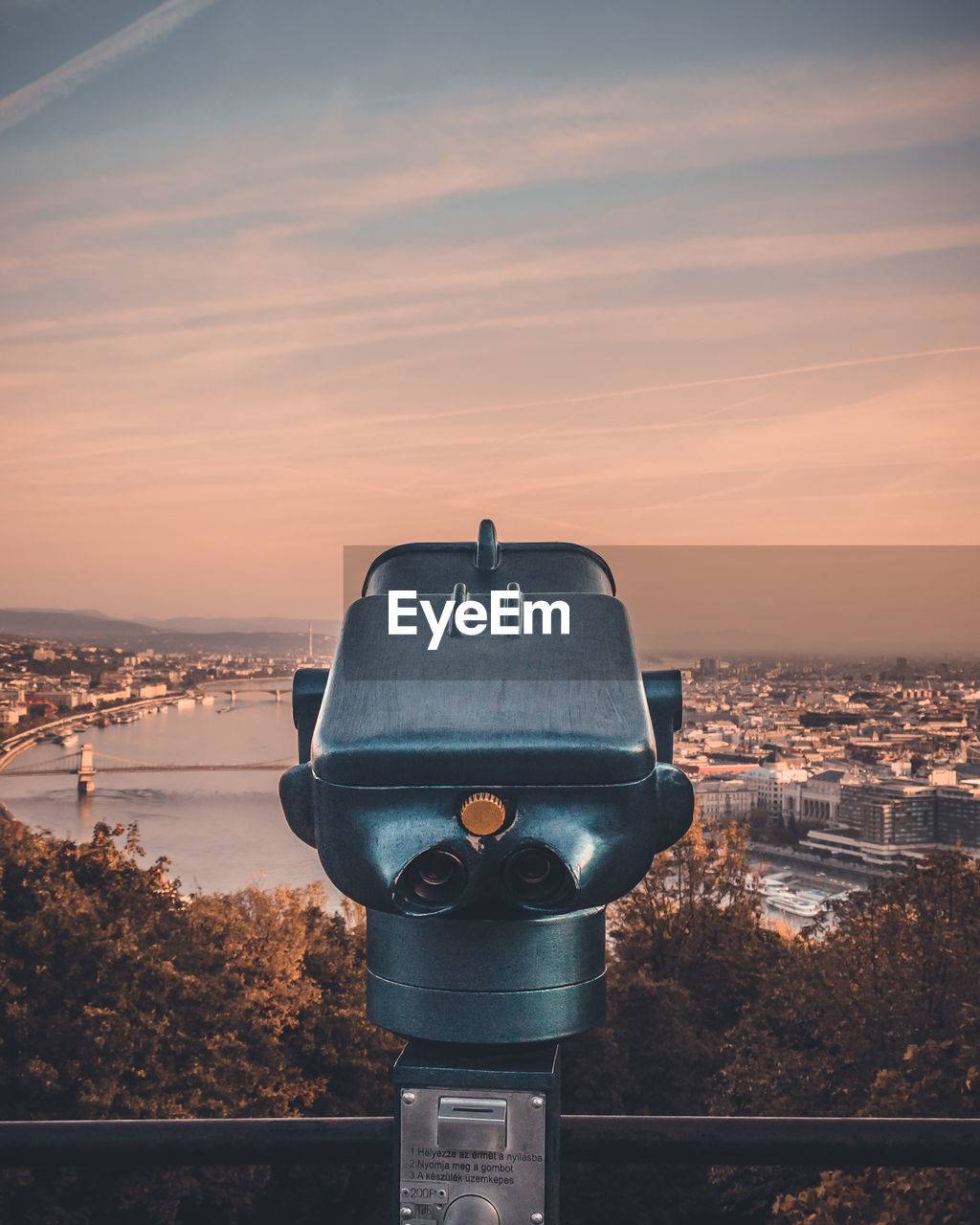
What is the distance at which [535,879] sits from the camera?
948 millimetres

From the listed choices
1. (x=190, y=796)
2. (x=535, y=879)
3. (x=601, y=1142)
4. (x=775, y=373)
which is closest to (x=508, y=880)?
(x=535, y=879)

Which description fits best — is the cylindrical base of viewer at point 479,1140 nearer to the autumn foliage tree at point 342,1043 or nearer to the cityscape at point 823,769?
the autumn foliage tree at point 342,1043

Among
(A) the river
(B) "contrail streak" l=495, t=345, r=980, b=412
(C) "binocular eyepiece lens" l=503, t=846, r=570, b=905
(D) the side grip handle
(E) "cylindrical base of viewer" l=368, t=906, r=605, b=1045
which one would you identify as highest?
(B) "contrail streak" l=495, t=345, r=980, b=412

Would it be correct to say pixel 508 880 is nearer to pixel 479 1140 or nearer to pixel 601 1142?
pixel 479 1140

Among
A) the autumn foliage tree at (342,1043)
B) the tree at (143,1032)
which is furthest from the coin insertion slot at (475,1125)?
the tree at (143,1032)

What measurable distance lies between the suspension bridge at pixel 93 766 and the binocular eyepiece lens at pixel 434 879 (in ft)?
138

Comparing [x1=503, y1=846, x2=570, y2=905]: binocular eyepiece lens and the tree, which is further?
the tree

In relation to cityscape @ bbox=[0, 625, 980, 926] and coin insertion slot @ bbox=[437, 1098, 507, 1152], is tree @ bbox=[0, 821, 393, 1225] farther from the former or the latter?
coin insertion slot @ bbox=[437, 1098, 507, 1152]


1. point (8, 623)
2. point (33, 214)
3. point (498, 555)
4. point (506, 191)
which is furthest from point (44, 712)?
point (498, 555)

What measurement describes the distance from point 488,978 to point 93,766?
1778 inches

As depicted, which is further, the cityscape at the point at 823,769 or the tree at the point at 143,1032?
the cityscape at the point at 823,769

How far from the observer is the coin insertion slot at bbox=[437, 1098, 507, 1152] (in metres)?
1.02

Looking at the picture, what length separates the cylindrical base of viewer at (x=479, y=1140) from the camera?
1.02 m

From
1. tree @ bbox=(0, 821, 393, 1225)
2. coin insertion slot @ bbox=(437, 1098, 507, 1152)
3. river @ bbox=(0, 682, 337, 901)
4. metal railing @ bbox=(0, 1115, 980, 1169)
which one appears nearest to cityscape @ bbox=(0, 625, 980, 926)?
river @ bbox=(0, 682, 337, 901)
